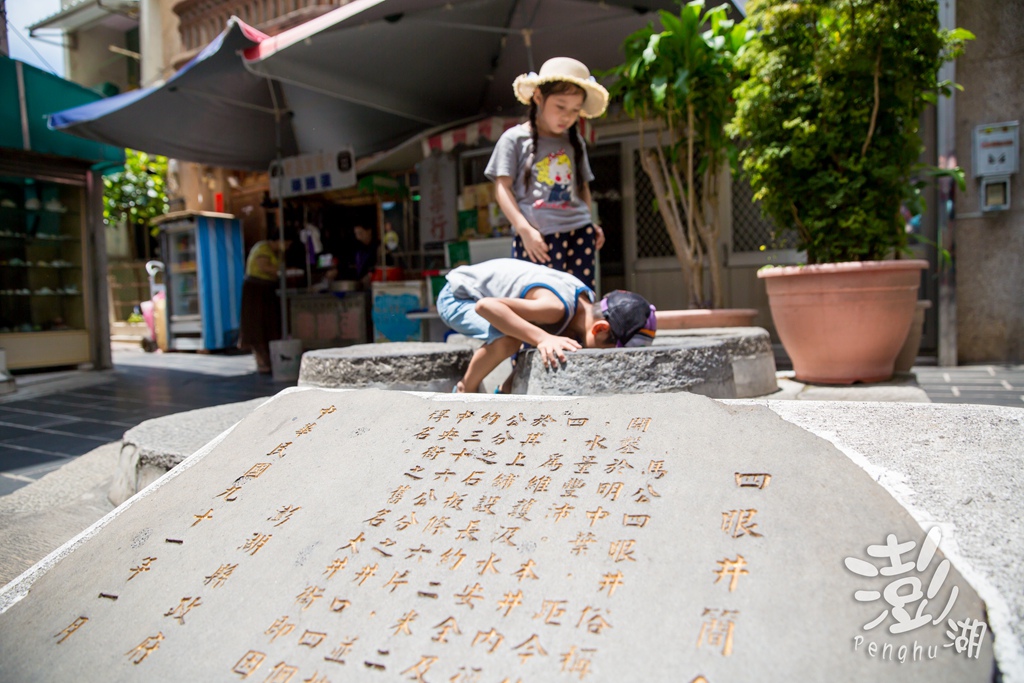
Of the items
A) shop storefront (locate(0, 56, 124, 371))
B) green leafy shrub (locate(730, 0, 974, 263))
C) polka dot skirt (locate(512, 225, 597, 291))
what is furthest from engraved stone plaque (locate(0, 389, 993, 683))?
shop storefront (locate(0, 56, 124, 371))

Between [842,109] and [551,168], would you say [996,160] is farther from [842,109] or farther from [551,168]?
[551,168]

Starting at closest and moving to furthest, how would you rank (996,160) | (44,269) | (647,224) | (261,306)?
(996,160) < (647,224) < (261,306) < (44,269)

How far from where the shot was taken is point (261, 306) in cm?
652

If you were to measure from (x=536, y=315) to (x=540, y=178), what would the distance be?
720 mm

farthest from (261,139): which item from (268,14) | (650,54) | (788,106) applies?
(788,106)

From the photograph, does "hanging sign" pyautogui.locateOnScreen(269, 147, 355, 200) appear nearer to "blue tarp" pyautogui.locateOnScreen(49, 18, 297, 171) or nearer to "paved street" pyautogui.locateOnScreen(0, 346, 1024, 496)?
"blue tarp" pyautogui.locateOnScreen(49, 18, 297, 171)

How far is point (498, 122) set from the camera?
568 cm

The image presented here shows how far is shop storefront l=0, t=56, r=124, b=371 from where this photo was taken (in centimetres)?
630

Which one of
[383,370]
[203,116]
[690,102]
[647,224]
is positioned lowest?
[383,370]

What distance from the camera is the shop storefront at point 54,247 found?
20.7 feet

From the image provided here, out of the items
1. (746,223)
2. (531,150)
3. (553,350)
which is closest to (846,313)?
(531,150)

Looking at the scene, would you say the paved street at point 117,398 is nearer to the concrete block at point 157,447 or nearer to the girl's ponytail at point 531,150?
the concrete block at point 157,447

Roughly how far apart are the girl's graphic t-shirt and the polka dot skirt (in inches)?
2.0

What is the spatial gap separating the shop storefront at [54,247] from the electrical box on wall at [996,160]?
24.7 ft
